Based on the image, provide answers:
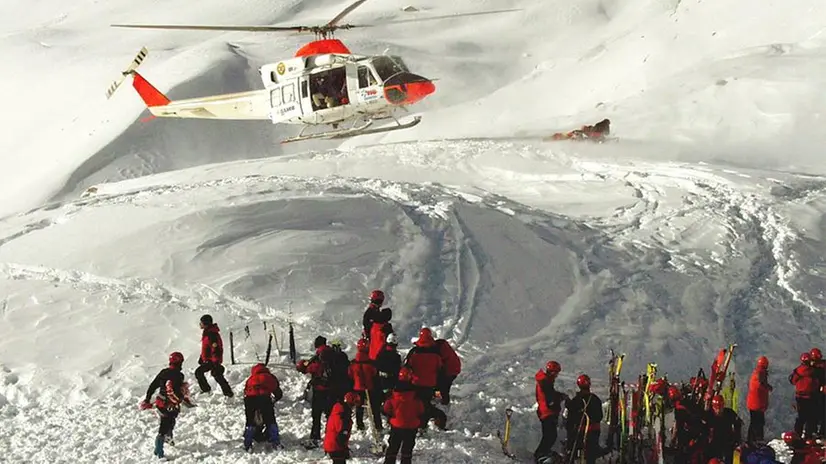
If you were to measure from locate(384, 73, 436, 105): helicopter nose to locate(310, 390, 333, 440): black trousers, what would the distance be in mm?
10819

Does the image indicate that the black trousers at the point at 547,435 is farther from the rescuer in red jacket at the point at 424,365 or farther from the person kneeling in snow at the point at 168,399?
the person kneeling in snow at the point at 168,399

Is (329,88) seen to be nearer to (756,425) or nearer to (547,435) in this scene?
(547,435)

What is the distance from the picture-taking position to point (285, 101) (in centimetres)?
1989

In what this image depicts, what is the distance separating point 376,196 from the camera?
15938 millimetres

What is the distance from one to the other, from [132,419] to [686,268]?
9597 millimetres

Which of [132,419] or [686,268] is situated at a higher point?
[686,268]

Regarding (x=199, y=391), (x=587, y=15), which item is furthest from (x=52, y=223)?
(x=587, y=15)

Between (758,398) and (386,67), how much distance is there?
1148 centimetres

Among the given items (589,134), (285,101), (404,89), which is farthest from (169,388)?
(589,134)

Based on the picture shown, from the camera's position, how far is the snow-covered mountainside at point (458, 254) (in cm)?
994

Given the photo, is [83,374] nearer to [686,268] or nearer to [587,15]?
[686,268]

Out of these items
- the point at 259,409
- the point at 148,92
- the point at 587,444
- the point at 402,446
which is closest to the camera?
the point at 402,446

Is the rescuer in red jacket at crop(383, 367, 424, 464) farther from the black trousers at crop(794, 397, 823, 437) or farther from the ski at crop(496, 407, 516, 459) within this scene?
the black trousers at crop(794, 397, 823, 437)

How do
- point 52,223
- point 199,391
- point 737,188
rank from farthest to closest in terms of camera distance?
point 737,188 < point 52,223 < point 199,391
